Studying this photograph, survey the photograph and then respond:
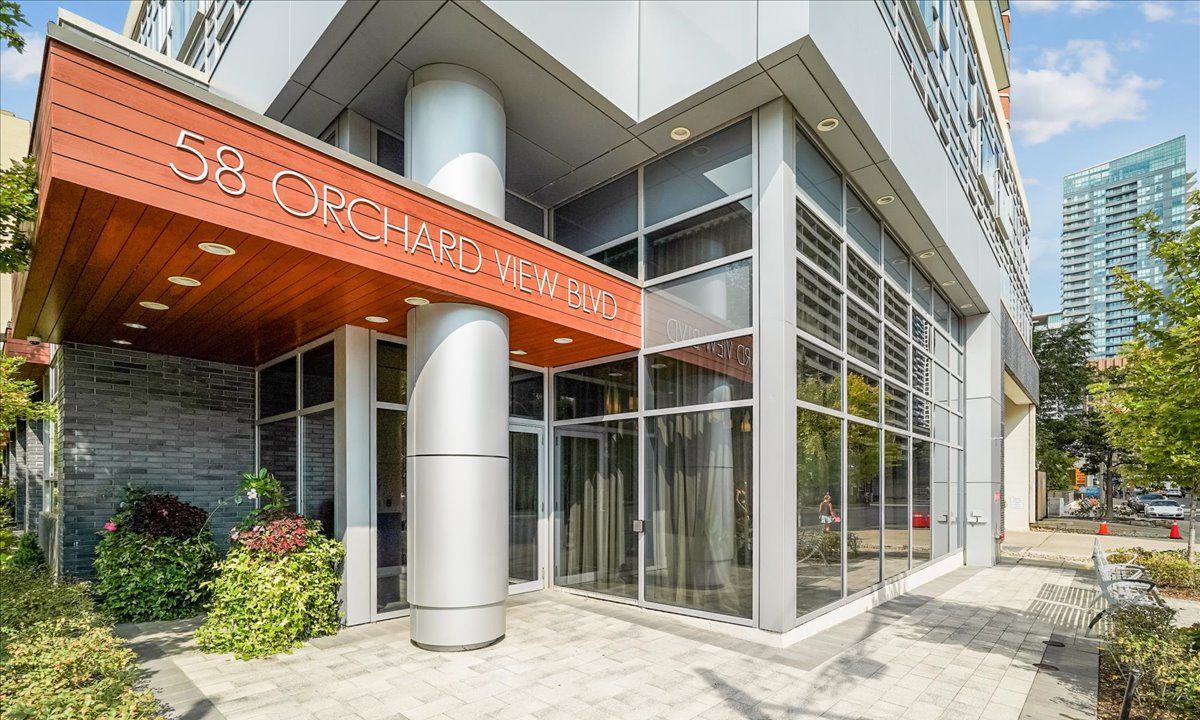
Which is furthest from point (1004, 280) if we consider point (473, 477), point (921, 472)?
point (473, 477)

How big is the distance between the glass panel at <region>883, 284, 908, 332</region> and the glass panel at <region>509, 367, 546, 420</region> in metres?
5.55

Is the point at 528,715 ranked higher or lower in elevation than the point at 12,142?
lower

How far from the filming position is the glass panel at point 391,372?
7633 millimetres

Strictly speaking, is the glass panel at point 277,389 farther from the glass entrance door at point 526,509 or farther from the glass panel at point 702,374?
the glass panel at point 702,374

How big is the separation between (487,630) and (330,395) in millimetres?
3271

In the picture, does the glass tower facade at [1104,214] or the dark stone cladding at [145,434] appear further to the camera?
the glass tower facade at [1104,214]

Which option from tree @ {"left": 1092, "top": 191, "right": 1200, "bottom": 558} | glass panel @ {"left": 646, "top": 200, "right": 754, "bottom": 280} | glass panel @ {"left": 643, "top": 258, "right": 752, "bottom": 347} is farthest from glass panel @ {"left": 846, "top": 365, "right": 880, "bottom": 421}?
tree @ {"left": 1092, "top": 191, "right": 1200, "bottom": 558}

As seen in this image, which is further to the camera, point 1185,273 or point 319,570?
point 319,570

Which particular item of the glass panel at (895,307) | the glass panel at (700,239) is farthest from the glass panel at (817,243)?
the glass panel at (895,307)

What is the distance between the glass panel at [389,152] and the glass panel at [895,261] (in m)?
7.51

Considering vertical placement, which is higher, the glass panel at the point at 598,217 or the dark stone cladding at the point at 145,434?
the glass panel at the point at 598,217

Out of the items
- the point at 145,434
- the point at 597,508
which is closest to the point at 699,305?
the point at 597,508

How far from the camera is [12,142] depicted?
24.2 metres

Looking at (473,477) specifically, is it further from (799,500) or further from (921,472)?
(921,472)
